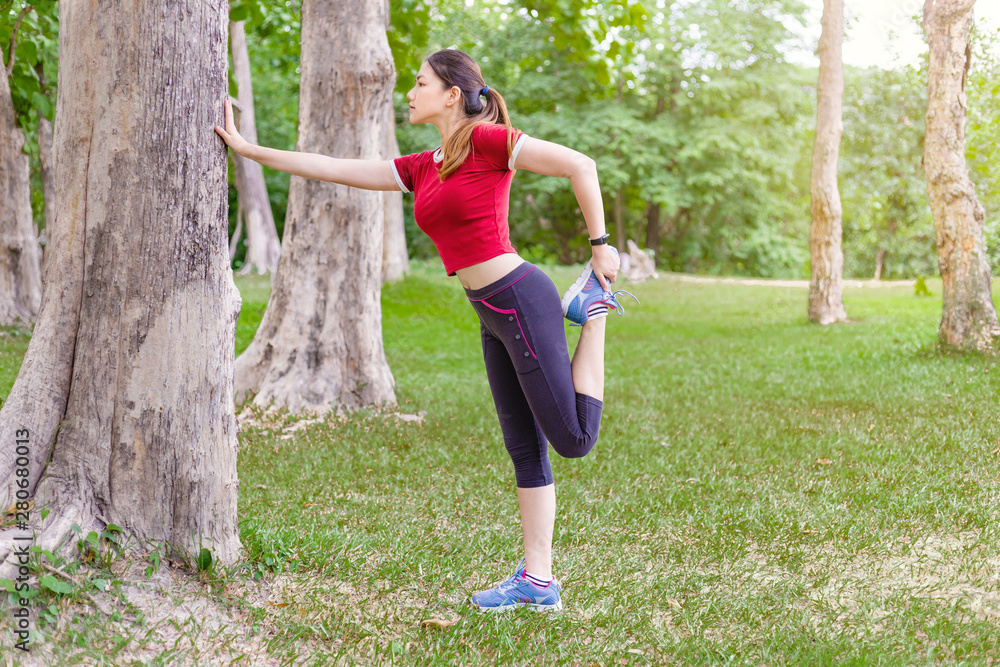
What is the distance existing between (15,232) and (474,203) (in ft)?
35.8

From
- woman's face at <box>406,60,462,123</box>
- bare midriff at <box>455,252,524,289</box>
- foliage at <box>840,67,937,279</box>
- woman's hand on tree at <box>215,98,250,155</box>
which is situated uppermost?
foliage at <box>840,67,937,279</box>

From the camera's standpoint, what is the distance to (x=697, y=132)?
95.3 feet

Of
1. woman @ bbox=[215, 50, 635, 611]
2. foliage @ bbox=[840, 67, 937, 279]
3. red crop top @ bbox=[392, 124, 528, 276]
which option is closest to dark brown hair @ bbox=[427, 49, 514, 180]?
woman @ bbox=[215, 50, 635, 611]

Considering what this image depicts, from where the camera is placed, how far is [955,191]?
32.9ft

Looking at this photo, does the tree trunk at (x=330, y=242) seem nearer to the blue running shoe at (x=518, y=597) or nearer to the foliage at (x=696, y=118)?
the blue running shoe at (x=518, y=597)

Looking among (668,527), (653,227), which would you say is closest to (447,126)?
(668,527)

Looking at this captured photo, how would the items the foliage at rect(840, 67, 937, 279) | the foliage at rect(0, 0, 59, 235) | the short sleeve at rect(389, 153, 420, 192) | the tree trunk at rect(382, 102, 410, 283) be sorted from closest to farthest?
the short sleeve at rect(389, 153, 420, 192) → the foliage at rect(0, 0, 59, 235) → the tree trunk at rect(382, 102, 410, 283) → the foliage at rect(840, 67, 937, 279)

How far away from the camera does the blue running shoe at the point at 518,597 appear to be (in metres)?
3.40

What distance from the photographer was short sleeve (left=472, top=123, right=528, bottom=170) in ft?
9.91

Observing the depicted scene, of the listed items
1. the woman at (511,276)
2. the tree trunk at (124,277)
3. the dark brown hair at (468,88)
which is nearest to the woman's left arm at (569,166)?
the woman at (511,276)

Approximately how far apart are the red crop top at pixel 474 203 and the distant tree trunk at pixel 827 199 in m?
12.8

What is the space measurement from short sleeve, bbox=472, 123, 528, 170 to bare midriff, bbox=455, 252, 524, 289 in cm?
34

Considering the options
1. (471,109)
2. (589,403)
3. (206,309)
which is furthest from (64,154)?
(589,403)

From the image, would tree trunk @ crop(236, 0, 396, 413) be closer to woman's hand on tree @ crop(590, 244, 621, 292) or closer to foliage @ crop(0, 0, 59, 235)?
foliage @ crop(0, 0, 59, 235)
